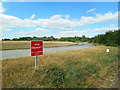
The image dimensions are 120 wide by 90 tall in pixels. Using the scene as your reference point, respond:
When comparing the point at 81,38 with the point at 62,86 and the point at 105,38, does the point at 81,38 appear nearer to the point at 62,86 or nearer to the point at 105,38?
the point at 105,38

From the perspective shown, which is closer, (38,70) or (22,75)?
(22,75)

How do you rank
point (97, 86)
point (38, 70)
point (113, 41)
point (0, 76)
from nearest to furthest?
point (97, 86)
point (0, 76)
point (38, 70)
point (113, 41)

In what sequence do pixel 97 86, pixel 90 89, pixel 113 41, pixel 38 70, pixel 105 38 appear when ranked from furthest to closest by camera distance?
1. pixel 105 38
2. pixel 113 41
3. pixel 38 70
4. pixel 97 86
5. pixel 90 89

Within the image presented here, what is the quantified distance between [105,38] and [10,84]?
3763 cm

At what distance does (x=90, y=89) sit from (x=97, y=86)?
45 cm

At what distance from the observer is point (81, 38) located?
116 metres

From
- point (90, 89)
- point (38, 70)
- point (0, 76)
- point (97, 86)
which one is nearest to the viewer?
point (90, 89)

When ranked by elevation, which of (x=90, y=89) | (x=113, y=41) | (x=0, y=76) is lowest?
(x=90, y=89)

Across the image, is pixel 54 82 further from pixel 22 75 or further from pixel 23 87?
pixel 22 75

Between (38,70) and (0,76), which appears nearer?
(0,76)

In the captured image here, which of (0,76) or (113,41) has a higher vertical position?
(113,41)

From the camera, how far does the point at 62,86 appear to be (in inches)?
135

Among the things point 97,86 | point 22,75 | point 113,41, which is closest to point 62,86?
point 97,86

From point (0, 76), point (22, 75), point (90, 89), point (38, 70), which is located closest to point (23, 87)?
point (22, 75)
